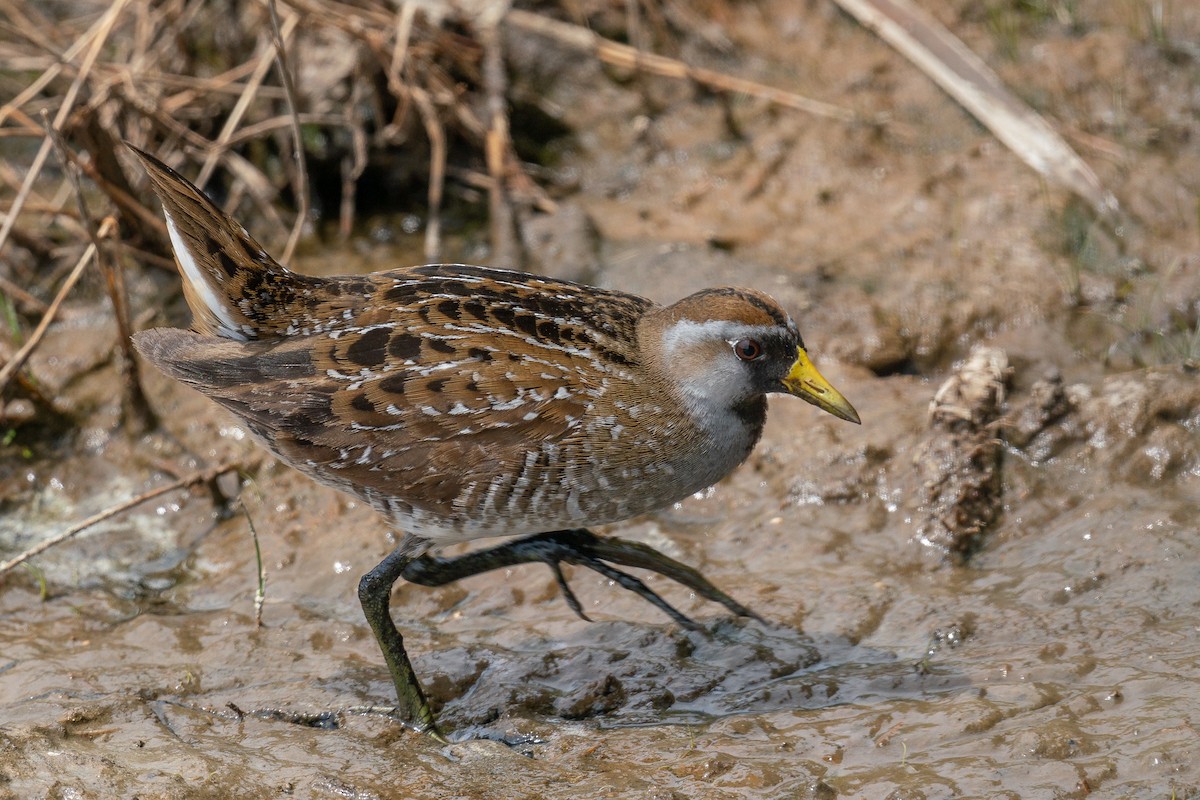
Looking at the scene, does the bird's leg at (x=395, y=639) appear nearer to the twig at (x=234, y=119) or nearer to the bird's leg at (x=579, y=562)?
the bird's leg at (x=579, y=562)

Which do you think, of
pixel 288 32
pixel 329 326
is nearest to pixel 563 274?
pixel 288 32

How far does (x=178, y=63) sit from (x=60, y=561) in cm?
297

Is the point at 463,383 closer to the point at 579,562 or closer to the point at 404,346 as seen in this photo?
the point at 404,346

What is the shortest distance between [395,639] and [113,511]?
1.51 metres

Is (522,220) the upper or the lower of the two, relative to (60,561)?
upper

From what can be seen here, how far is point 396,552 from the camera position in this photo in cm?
446

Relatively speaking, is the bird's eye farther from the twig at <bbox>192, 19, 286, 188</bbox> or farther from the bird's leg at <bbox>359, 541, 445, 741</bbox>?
the twig at <bbox>192, 19, 286, 188</bbox>

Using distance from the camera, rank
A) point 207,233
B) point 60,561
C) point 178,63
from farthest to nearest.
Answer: point 178,63 < point 60,561 < point 207,233

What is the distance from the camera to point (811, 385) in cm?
433

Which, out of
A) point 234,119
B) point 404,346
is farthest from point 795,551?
point 234,119

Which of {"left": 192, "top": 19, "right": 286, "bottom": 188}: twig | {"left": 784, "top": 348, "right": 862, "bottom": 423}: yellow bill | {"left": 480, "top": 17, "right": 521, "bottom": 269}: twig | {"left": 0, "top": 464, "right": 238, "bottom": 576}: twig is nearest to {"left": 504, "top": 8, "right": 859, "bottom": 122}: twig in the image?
{"left": 480, "top": 17, "right": 521, "bottom": 269}: twig

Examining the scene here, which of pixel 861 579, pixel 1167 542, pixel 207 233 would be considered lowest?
pixel 861 579

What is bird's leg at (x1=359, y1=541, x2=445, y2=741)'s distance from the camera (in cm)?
432

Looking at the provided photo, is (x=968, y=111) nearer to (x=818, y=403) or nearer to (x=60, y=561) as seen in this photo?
(x=818, y=403)
